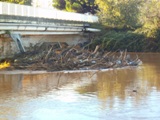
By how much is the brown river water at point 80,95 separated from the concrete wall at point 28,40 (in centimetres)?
633

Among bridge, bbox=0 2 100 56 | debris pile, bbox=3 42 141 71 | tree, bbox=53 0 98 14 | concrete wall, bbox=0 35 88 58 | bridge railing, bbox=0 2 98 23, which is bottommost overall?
debris pile, bbox=3 42 141 71

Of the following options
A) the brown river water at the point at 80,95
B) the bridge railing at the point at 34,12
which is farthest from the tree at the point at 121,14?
the brown river water at the point at 80,95

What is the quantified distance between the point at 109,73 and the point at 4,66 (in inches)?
266

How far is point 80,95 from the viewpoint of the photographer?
17516 mm

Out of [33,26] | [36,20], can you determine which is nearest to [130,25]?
[36,20]

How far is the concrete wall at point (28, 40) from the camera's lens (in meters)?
31.4

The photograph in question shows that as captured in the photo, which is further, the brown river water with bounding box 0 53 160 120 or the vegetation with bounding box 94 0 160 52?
the vegetation with bounding box 94 0 160 52

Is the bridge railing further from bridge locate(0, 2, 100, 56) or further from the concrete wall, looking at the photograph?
the concrete wall

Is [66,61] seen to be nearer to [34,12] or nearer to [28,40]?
[34,12]

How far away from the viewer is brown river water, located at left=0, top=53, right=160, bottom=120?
13777 millimetres

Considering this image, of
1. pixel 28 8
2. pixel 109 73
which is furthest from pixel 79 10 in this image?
pixel 109 73

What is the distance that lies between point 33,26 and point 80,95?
1682 cm

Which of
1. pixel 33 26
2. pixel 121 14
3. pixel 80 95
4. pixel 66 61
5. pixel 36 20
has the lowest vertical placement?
pixel 80 95

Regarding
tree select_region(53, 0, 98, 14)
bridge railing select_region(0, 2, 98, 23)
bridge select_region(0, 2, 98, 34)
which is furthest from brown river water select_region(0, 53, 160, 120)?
tree select_region(53, 0, 98, 14)
